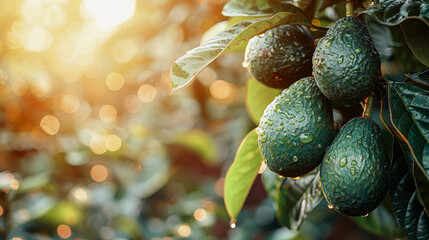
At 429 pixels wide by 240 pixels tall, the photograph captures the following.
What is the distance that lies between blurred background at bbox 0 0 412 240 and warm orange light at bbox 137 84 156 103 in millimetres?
21

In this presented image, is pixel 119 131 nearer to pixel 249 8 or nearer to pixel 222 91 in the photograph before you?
pixel 222 91

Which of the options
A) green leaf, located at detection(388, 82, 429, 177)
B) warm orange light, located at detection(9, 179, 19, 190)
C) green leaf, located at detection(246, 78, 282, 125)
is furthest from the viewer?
warm orange light, located at detection(9, 179, 19, 190)

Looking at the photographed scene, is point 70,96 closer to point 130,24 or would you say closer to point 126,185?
point 130,24

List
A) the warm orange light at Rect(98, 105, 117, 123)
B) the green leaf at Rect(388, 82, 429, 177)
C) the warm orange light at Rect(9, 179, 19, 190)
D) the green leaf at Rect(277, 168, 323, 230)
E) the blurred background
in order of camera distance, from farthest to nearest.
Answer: the warm orange light at Rect(98, 105, 117, 123) < the blurred background < the warm orange light at Rect(9, 179, 19, 190) < the green leaf at Rect(277, 168, 323, 230) < the green leaf at Rect(388, 82, 429, 177)

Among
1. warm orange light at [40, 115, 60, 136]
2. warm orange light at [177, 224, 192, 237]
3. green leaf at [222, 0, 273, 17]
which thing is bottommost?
warm orange light at [177, 224, 192, 237]

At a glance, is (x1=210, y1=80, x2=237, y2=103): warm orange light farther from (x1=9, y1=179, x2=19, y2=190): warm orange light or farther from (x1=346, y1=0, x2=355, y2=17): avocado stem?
(x1=346, y1=0, x2=355, y2=17): avocado stem

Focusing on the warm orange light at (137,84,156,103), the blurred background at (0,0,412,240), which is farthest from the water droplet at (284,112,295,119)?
the warm orange light at (137,84,156,103)

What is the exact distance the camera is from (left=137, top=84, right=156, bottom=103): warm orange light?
2.92 metres

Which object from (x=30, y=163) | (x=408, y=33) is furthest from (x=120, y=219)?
(x=408, y=33)

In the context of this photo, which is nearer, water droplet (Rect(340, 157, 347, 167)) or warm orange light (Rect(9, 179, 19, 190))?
water droplet (Rect(340, 157, 347, 167))

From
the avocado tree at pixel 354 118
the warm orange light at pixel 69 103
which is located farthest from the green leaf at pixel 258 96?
the warm orange light at pixel 69 103

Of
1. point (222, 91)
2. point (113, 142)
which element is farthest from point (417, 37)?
point (222, 91)

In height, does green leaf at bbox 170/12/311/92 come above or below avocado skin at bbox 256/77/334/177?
above

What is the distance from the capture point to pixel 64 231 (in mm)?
1704
